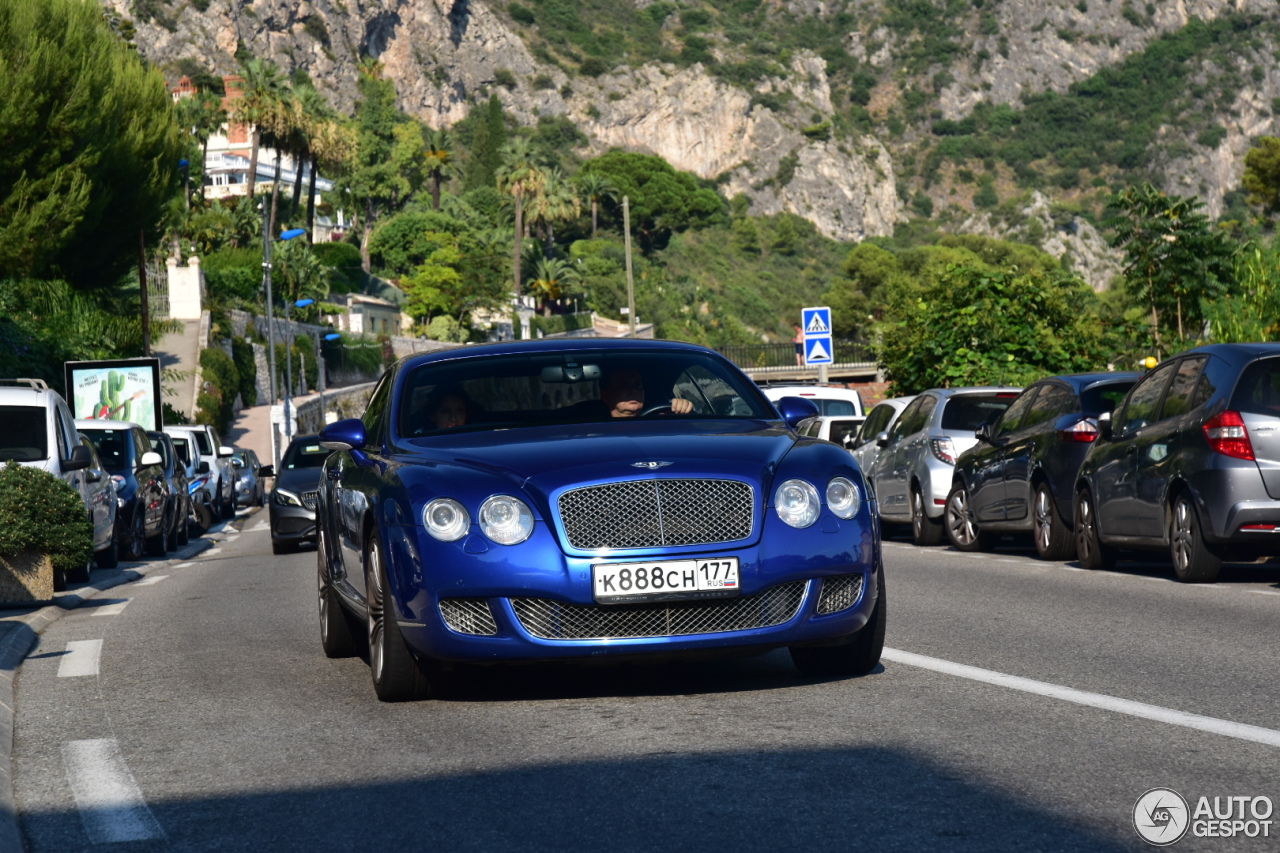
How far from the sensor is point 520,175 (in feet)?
419

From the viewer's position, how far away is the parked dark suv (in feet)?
37.3

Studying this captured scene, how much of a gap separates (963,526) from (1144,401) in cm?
425

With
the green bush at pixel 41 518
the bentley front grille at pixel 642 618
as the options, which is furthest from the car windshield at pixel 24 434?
the bentley front grille at pixel 642 618

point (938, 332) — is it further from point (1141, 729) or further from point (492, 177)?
point (492, 177)

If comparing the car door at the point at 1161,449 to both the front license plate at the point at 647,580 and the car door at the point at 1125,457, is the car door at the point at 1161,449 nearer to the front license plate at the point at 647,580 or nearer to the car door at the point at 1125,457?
the car door at the point at 1125,457

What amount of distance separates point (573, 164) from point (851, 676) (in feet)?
636

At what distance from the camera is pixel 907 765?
210 inches

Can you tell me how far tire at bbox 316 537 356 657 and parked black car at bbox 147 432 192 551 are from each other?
47.6ft

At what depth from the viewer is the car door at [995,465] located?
1608 cm

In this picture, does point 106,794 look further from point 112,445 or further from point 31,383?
point 112,445

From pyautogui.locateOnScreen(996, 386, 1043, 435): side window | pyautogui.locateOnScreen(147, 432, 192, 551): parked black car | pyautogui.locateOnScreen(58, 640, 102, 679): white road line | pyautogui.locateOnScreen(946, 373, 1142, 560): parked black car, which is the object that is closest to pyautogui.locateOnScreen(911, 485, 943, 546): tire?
pyautogui.locateOnScreen(946, 373, 1142, 560): parked black car

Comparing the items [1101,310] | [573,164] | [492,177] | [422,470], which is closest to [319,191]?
[492,177]

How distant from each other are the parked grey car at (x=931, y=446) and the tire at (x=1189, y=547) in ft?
18.2

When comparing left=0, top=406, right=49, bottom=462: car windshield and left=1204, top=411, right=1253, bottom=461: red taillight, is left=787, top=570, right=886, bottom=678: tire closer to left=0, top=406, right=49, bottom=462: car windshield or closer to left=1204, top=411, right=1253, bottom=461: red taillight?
left=1204, top=411, right=1253, bottom=461: red taillight
